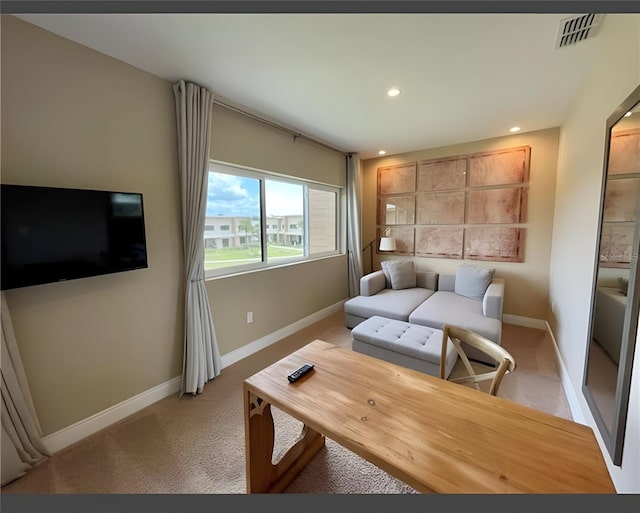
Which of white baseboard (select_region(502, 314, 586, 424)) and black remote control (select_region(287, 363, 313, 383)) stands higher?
black remote control (select_region(287, 363, 313, 383))

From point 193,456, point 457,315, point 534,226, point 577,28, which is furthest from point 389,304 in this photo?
point 577,28

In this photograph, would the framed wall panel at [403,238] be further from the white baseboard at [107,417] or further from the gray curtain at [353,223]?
the white baseboard at [107,417]

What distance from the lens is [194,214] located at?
2.20 metres

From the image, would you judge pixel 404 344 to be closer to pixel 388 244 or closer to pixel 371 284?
pixel 371 284

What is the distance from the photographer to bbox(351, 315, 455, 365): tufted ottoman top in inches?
87.4

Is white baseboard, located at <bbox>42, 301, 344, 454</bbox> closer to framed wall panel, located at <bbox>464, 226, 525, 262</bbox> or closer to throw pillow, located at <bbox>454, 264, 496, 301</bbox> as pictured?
throw pillow, located at <bbox>454, 264, 496, 301</bbox>

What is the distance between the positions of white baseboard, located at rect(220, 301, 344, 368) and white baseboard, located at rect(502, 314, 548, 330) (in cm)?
240

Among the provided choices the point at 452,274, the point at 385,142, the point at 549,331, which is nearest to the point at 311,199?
the point at 385,142

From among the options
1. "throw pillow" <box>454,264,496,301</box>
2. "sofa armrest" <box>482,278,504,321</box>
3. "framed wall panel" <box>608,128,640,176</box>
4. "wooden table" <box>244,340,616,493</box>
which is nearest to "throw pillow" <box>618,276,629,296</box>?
"framed wall panel" <box>608,128,640,176</box>

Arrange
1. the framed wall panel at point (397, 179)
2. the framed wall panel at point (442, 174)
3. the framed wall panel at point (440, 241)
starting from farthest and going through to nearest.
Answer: the framed wall panel at point (397, 179) < the framed wall panel at point (440, 241) < the framed wall panel at point (442, 174)

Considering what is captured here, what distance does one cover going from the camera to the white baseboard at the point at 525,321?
3.46m

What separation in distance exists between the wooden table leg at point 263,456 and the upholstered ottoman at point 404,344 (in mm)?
1163

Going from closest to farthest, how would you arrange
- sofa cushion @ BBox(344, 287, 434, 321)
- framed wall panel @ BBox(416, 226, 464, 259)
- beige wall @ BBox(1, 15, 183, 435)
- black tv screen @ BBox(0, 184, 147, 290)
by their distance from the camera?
black tv screen @ BBox(0, 184, 147, 290)
beige wall @ BBox(1, 15, 183, 435)
sofa cushion @ BBox(344, 287, 434, 321)
framed wall panel @ BBox(416, 226, 464, 259)

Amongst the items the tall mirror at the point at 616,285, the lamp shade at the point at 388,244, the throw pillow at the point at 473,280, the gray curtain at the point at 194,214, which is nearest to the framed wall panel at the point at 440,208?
the lamp shade at the point at 388,244
